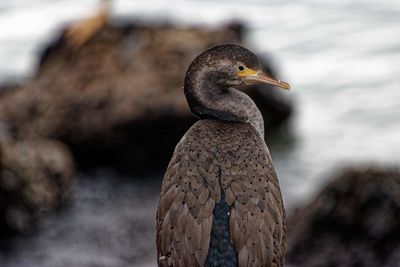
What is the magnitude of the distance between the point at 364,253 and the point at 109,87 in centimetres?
607

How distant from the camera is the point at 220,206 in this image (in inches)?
252

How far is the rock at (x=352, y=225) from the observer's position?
8.31 m

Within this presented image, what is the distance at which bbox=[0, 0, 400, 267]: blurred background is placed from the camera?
29.3ft

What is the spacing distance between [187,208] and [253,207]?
415 millimetres

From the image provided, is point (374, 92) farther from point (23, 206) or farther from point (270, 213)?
point (270, 213)

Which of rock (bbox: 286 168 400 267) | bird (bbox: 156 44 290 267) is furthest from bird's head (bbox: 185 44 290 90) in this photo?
rock (bbox: 286 168 400 267)

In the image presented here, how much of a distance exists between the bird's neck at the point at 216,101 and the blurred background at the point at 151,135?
1.96 metres

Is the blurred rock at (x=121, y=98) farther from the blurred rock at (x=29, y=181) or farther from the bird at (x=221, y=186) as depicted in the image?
the bird at (x=221, y=186)

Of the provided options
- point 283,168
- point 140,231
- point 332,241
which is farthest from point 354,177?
point 283,168

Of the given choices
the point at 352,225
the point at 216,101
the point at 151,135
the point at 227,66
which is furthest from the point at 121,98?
the point at 227,66

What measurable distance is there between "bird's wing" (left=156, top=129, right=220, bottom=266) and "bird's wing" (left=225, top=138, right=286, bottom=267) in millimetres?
126

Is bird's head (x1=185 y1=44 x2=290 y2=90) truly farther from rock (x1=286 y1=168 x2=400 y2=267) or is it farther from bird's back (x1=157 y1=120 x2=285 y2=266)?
rock (x1=286 y1=168 x2=400 y2=267)

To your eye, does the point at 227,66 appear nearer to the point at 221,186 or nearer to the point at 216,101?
the point at 216,101

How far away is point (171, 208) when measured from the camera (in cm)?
653
